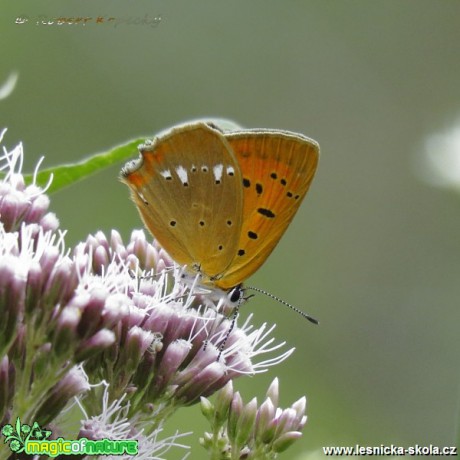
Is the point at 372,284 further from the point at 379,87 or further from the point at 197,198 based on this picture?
the point at 197,198

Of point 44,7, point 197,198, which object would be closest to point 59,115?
point 44,7

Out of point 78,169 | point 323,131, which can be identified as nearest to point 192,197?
point 78,169

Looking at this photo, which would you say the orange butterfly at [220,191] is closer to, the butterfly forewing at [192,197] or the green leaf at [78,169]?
the butterfly forewing at [192,197]

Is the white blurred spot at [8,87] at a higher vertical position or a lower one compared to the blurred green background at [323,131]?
lower

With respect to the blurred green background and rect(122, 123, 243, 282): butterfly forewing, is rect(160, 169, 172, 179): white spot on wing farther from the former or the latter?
the blurred green background

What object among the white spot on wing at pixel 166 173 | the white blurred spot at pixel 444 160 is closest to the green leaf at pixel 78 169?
the white spot on wing at pixel 166 173

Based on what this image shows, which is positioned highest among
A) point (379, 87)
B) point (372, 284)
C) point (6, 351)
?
point (379, 87)
